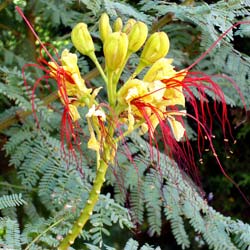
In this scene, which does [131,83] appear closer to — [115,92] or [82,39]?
[115,92]

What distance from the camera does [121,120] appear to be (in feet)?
3.68

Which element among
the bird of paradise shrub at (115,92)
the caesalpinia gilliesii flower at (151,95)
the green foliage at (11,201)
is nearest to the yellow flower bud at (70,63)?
the bird of paradise shrub at (115,92)

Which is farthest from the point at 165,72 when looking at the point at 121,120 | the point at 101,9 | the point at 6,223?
the point at 101,9

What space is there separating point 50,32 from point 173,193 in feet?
3.46

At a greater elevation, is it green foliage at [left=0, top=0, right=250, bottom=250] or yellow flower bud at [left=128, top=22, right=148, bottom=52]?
yellow flower bud at [left=128, top=22, right=148, bottom=52]

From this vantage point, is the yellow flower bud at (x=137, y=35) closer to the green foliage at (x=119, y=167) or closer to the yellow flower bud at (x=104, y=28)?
the yellow flower bud at (x=104, y=28)

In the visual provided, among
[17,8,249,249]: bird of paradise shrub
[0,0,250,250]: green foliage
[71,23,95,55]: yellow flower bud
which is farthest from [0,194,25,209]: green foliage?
[71,23,95,55]: yellow flower bud

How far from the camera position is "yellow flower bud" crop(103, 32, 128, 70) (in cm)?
107

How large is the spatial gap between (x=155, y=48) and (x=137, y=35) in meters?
0.05

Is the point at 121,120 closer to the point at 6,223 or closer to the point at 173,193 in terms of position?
the point at 6,223

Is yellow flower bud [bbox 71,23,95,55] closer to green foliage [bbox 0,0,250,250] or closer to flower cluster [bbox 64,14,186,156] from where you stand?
flower cluster [bbox 64,14,186,156]

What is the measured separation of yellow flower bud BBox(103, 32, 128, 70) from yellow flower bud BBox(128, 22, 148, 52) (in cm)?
6

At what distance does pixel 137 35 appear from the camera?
1.14 metres

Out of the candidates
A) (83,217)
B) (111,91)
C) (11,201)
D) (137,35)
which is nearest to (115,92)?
(111,91)
